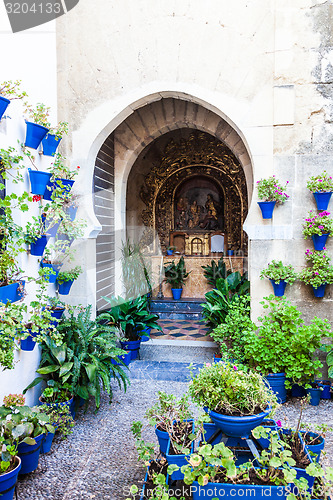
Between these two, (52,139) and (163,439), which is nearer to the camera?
(163,439)

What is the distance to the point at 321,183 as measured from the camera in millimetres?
4051

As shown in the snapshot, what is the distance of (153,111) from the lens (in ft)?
19.7

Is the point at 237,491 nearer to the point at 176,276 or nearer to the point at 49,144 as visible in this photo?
the point at 49,144

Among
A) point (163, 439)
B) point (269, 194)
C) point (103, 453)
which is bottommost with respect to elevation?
point (103, 453)

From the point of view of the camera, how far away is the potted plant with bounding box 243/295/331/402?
3924mm

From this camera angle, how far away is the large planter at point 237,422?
221 centimetres

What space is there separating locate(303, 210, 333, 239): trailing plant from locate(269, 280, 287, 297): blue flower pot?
0.60 m

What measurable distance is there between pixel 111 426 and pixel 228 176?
268 inches

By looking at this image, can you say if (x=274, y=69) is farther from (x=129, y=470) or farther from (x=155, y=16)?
→ (x=129, y=470)

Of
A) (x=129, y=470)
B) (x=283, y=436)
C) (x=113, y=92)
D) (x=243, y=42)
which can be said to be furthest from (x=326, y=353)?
(x=113, y=92)

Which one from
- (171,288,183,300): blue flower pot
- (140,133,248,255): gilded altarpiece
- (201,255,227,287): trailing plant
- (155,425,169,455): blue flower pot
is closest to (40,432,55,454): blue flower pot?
(155,425,169,455): blue flower pot

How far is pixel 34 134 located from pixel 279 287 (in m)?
3.01

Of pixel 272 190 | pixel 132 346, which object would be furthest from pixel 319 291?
pixel 132 346

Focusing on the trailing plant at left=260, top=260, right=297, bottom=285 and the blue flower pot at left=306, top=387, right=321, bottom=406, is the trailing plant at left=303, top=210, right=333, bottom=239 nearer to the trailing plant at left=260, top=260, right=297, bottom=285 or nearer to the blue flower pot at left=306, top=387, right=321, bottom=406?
the trailing plant at left=260, top=260, right=297, bottom=285
